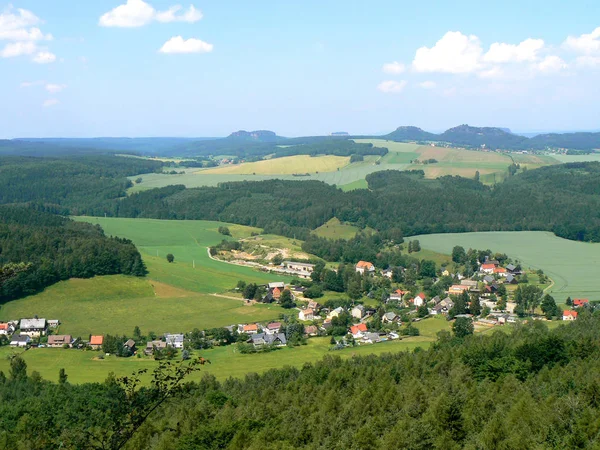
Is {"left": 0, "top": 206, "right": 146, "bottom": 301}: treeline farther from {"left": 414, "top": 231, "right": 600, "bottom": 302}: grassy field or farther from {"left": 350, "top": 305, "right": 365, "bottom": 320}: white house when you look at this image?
{"left": 414, "top": 231, "right": 600, "bottom": 302}: grassy field

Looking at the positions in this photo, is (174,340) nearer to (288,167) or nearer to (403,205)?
(403,205)

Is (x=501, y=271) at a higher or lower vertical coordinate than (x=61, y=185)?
lower

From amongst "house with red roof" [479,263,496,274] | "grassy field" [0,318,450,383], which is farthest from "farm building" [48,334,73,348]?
"house with red roof" [479,263,496,274]

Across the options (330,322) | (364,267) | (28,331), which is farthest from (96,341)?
(364,267)

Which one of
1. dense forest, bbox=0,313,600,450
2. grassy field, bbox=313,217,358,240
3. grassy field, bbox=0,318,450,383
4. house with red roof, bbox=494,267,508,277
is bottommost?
grassy field, bbox=0,318,450,383

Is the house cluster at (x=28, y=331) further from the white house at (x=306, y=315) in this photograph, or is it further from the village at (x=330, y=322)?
the white house at (x=306, y=315)

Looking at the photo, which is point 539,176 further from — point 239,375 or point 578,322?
point 239,375

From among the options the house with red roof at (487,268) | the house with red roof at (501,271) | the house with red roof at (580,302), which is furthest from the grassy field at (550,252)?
the house with red roof at (487,268)
